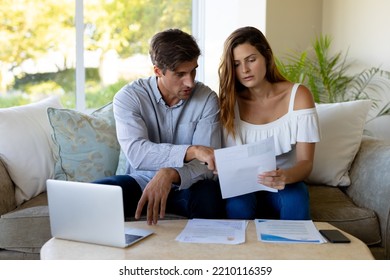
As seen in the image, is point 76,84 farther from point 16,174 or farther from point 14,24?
point 16,174

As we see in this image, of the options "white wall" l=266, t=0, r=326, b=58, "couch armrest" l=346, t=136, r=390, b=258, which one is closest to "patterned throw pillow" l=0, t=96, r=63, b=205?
"couch armrest" l=346, t=136, r=390, b=258

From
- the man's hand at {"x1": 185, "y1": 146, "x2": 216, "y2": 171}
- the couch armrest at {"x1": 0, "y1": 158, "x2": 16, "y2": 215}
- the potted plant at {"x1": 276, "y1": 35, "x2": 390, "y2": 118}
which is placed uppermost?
the potted plant at {"x1": 276, "y1": 35, "x2": 390, "y2": 118}

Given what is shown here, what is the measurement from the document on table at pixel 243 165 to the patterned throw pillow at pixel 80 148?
0.73 m

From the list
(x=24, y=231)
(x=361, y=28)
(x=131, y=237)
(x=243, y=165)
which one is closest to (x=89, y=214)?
(x=131, y=237)

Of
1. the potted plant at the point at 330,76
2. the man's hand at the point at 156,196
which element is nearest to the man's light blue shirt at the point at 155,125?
the man's hand at the point at 156,196

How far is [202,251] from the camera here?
1.54m

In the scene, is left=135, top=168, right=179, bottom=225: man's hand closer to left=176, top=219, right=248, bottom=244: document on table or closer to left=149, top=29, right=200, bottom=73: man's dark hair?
left=176, top=219, right=248, bottom=244: document on table

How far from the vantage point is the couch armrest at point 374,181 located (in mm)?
2197

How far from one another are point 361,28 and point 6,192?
87.1 inches

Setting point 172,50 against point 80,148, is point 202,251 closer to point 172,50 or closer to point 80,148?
point 172,50

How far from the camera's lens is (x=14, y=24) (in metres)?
3.79

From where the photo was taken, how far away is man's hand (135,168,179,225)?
1.85 m

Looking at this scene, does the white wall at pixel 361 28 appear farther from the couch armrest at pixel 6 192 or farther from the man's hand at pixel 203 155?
the couch armrest at pixel 6 192

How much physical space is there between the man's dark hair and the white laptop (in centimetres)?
68
